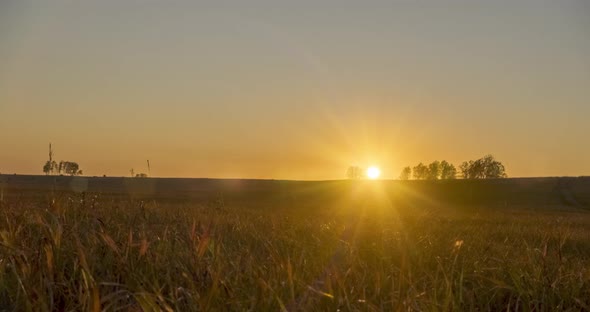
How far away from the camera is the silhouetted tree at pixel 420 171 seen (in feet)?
556

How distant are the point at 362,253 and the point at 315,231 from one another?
1.46 metres

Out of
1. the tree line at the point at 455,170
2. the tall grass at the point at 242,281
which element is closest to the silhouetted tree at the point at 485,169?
the tree line at the point at 455,170

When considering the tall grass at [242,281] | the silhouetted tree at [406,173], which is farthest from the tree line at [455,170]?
the tall grass at [242,281]

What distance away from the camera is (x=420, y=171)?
171m

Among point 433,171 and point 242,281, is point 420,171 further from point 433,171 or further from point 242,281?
point 242,281

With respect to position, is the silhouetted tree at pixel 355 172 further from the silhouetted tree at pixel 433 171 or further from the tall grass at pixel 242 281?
the tall grass at pixel 242 281

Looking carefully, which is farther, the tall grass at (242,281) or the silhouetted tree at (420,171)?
the silhouetted tree at (420,171)

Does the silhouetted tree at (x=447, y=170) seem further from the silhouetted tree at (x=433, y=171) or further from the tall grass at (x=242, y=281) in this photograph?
the tall grass at (x=242, y=281)

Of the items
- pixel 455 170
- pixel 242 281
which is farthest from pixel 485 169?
pixel 242 281

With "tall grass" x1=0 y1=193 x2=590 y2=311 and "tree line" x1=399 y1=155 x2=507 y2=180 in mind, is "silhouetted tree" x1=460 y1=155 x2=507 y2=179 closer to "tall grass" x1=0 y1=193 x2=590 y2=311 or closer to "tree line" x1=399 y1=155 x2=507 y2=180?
"tree line" x1=399 y1=155 x2=507 y2=180

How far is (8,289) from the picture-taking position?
2.69 metres

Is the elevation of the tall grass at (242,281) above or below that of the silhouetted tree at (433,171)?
below

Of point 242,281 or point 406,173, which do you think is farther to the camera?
point 406,173

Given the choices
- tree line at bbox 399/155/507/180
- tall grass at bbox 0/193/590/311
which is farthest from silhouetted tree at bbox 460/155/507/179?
tall grass at bbox 0/193/590/311
